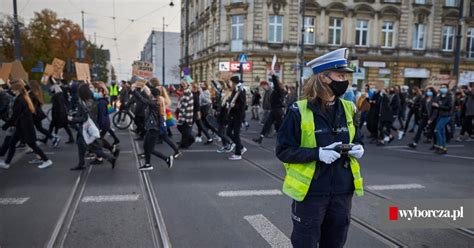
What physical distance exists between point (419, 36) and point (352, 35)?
7284 mm

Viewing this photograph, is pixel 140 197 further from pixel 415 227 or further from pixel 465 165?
pixel 465 165

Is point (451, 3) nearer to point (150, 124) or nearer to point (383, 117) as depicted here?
point (383, 117)

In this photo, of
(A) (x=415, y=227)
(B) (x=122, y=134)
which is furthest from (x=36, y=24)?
(A) (x=415, y=227)

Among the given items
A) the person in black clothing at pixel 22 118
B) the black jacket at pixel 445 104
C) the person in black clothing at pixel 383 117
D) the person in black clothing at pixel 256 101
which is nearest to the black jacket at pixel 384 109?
the person in black clothing at pixel 383 117

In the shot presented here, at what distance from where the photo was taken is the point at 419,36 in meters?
38.0

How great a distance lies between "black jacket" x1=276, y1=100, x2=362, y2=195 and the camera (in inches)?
106

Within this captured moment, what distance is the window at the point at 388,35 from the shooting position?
37219 mm

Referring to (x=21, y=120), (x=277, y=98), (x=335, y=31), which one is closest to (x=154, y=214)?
(x=21, y=120)

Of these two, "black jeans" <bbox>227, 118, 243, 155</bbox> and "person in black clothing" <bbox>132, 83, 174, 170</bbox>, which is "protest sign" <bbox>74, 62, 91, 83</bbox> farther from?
"black jeans" <bbox>227, 118, 243, 155</bbox>

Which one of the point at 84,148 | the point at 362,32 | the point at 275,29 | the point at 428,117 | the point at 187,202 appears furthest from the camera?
the point at 362,32

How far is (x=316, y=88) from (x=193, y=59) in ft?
158

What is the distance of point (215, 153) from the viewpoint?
971 cm

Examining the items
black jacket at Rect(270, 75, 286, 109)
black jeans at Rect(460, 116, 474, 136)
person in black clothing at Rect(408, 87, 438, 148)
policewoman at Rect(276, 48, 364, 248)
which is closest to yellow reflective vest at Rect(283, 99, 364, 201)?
policewoman at Rect(276, 48, 364, 248)

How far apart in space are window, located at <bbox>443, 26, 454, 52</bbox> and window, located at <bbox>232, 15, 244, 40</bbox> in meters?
20.8
